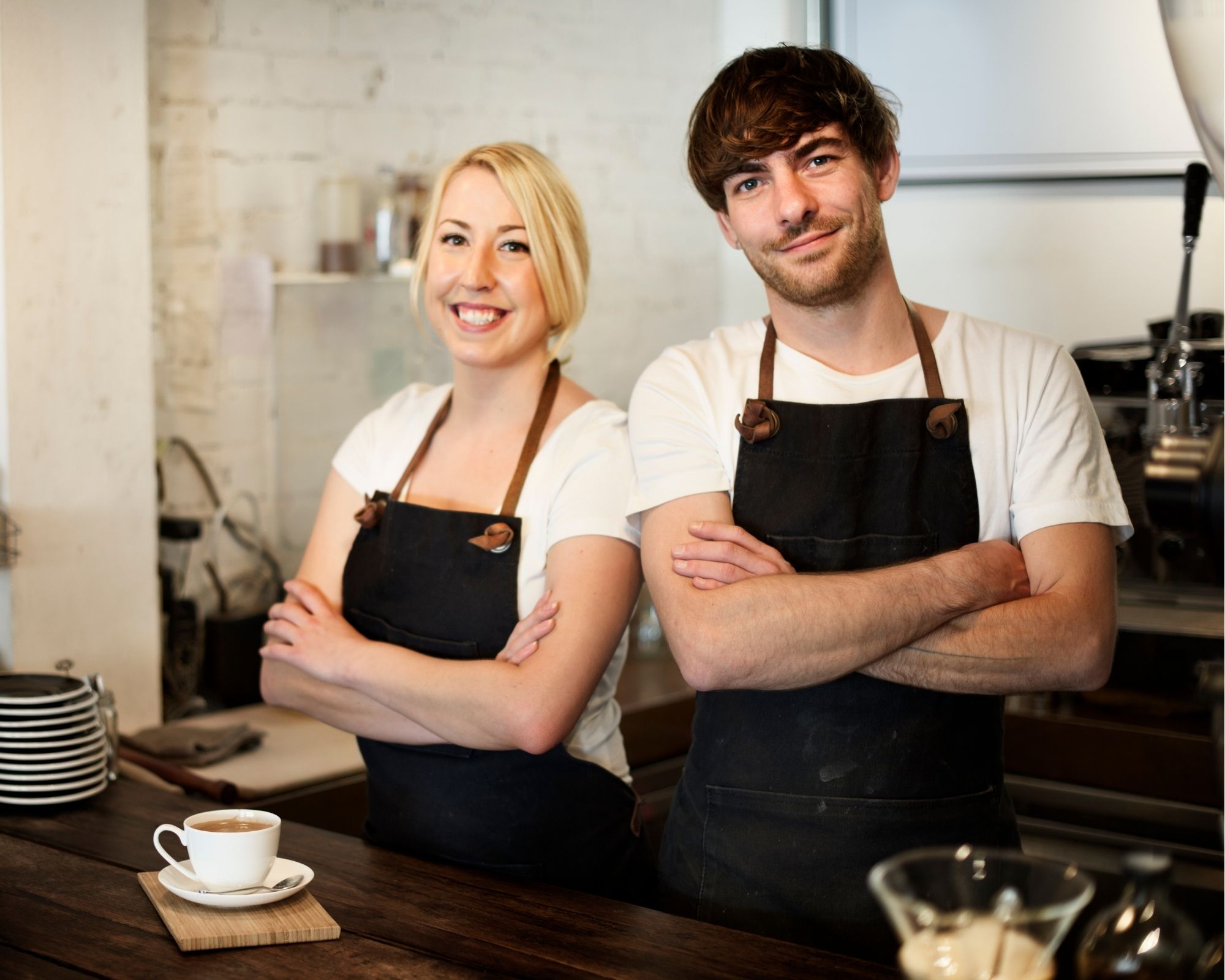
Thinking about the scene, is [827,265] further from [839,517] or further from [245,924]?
[245,924]

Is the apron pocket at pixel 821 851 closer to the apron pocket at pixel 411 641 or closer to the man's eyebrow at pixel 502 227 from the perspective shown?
the apron pocket at pixel 411 641

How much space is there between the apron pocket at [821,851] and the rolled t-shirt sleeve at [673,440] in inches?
16.2

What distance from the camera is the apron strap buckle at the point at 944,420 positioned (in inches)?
68.1

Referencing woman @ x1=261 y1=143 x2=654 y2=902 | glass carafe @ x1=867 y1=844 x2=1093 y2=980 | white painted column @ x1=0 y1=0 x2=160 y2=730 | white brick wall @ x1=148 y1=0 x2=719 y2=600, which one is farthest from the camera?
white brick wall @ x1=148 y1=0 x2=719 y2=600

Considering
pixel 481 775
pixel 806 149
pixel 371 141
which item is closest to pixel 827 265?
pixel 806 149

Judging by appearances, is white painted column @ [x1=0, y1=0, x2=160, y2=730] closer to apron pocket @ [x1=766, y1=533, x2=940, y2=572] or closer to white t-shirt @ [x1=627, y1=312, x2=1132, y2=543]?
white t-shirt @ [x1=627, y1=312, x2=1132, y2=543]

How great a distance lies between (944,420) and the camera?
1729mm

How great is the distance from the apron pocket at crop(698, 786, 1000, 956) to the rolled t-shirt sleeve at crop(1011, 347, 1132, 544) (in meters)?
0.38

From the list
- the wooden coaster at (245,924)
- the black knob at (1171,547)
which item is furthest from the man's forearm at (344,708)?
the black knob at (1171,547)

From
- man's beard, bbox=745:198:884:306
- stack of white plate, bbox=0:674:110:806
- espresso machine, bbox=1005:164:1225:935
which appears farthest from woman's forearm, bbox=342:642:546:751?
espresso machine, bbox=1005:164:1225:935

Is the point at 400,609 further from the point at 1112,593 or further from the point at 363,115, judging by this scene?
the point at 363,115

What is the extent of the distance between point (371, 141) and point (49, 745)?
2.13 m

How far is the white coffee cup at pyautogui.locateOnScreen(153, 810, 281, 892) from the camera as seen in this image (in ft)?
4.77

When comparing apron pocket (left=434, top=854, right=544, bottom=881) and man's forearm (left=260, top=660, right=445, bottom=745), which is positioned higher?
man's forearm (left=260, top=660, right=445, bottom=745)
